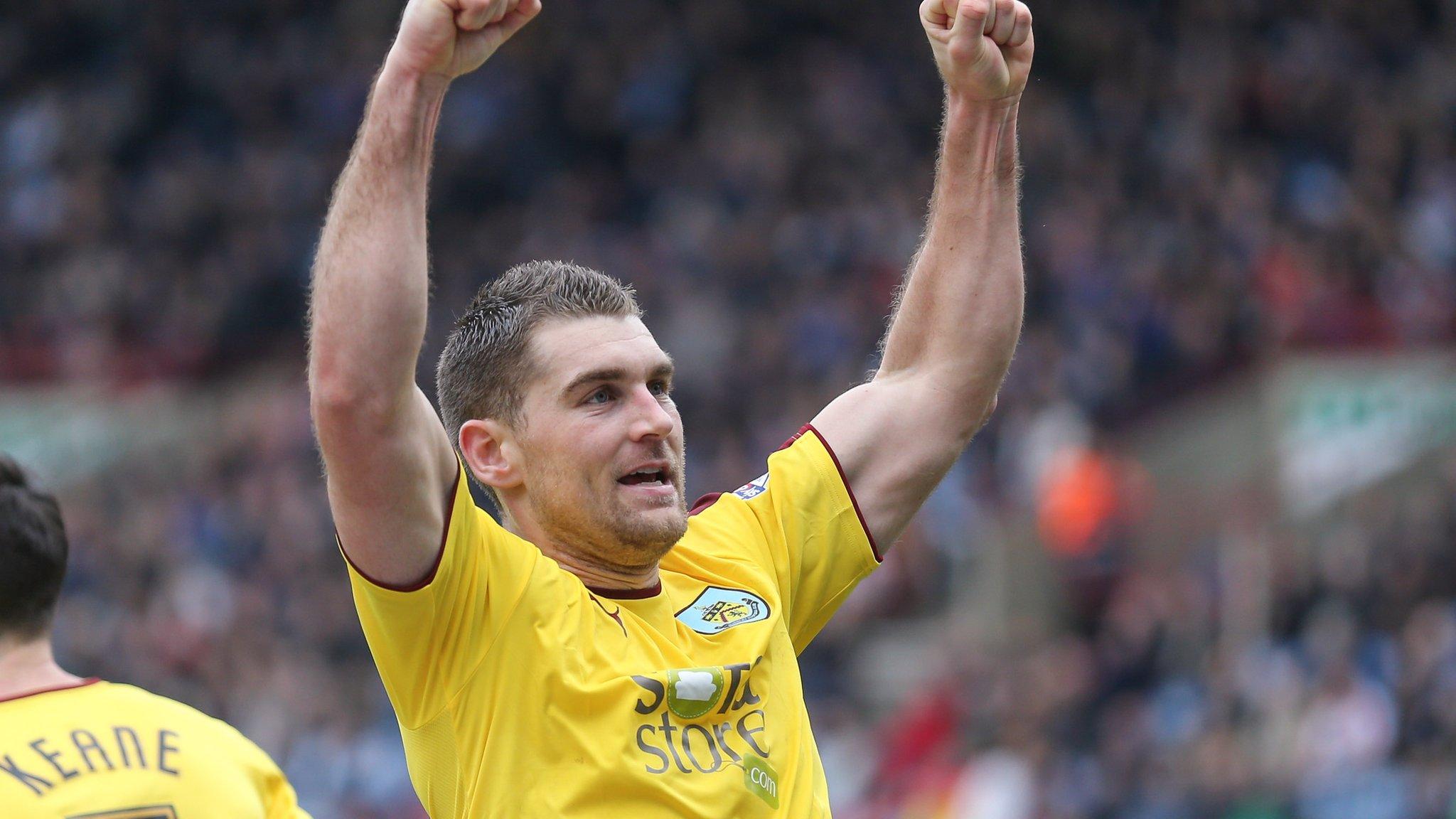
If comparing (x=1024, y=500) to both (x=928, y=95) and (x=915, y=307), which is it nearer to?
(x=928, y=95)

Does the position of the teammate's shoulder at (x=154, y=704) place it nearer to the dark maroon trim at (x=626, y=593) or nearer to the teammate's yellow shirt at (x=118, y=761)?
the teammate's yellow shirt at (x=118, y=761)

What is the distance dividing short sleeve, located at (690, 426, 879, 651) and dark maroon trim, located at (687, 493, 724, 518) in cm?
11

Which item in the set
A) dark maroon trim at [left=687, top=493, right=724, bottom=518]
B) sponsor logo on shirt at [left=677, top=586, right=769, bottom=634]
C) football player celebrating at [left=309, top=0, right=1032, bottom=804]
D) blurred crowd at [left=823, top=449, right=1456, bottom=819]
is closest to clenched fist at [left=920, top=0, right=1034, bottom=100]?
football player celebrating at [left=309, top=0, right=1032, bottom=804]

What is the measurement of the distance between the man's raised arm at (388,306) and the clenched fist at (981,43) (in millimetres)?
1062

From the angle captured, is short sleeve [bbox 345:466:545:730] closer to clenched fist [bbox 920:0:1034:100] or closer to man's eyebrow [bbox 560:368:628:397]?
man's eyebrow [bbox 560:368:628:397]

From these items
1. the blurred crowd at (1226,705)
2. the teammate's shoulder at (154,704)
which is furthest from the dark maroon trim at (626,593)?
the blurred crowd at (1226,705)

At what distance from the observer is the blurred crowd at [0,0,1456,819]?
441 inches

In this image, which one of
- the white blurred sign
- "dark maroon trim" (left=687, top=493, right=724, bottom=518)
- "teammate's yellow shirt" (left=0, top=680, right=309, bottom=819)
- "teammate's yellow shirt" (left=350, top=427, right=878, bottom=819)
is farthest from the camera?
the white blurred sign

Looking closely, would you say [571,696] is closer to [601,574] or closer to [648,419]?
[601,574]

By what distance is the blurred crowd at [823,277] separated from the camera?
11.2 m

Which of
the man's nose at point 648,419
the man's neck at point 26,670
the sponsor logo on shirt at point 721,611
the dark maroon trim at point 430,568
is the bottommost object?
the sponsor logo on shirt at point 721,611

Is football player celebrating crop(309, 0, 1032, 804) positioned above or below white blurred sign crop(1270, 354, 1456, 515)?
above

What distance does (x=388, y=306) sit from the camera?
3.15 m

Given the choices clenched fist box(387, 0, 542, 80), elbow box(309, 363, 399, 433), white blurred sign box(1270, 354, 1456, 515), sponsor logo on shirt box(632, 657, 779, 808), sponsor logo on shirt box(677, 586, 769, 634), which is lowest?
white blurred sign box(1270, 354, 1456, 515)
